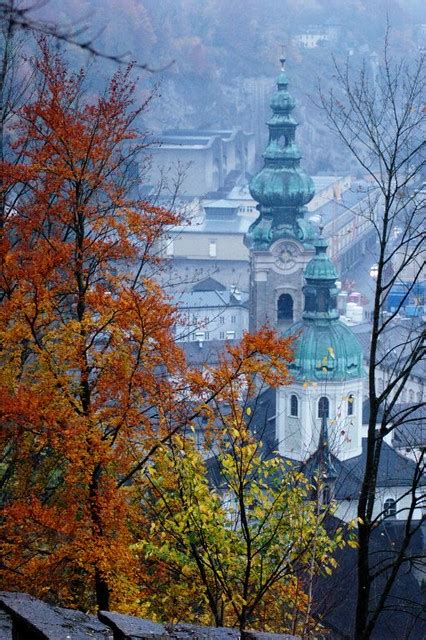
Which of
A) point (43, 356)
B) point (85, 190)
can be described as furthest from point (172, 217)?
point (43, 356)

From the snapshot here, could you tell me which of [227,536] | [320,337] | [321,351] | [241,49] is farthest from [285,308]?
[241,49]

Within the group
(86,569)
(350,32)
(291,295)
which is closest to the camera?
(86,569)

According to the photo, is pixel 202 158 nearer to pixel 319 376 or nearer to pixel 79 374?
pixel 319 376

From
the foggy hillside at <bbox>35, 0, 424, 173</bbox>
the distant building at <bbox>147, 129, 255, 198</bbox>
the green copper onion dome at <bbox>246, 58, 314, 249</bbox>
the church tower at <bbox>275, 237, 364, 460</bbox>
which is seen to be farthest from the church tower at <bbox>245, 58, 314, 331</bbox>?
the foggy hillside at <bbox>35, 0, 424, 173</bbox>

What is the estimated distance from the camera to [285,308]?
5050 centimetres

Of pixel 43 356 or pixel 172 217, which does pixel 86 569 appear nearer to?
pixel 43 356

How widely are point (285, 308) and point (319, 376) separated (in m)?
11.5

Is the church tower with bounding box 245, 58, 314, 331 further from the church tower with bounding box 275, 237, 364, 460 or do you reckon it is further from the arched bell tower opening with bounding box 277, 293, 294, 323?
the church tower with bounding box 275, 237, 364, 460

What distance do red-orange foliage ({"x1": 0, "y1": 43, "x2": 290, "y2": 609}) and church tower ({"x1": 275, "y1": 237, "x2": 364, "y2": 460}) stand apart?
76.9ft

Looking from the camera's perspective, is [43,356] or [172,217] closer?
[43,356]

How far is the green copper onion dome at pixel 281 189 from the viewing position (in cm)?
4984

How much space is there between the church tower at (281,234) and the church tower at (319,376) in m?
9.84

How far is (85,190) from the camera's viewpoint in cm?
1488

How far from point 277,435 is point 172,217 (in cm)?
2402
